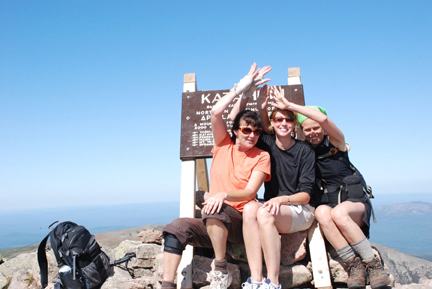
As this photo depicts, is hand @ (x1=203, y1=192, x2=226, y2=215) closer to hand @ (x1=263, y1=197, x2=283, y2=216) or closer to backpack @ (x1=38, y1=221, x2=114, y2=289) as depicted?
hand @ (x1=263, y1=197, x2=283, y2=216)

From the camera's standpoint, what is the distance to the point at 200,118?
5445 millimetres

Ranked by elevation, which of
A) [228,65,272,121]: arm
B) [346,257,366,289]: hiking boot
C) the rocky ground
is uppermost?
[228,65,272,121]: arm

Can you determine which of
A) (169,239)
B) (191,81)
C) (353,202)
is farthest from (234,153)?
(191,81)

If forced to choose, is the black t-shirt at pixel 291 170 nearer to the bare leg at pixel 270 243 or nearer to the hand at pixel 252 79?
the bare leg at pixel 270 243

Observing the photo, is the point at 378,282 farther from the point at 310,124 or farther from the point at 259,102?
the point at 259,102

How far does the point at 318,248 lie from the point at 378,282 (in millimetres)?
820

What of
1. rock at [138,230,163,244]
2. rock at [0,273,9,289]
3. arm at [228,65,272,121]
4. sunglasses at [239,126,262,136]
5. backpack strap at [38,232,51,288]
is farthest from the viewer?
rock at [138,230,163,244]

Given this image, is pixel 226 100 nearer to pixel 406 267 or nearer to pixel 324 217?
pixel 324 217

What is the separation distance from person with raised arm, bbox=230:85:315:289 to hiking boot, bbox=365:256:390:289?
2.76 feet

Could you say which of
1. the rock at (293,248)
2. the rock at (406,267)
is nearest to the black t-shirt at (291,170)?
the rock at (293,248)

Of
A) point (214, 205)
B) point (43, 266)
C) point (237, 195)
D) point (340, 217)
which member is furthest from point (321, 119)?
point (43, 266)

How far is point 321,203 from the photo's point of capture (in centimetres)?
435

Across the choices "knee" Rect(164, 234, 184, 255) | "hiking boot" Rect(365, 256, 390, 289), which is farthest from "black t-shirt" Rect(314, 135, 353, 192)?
"knee" Rect(164, 234, 184, 255)

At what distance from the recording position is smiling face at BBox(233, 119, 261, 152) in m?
4.07
